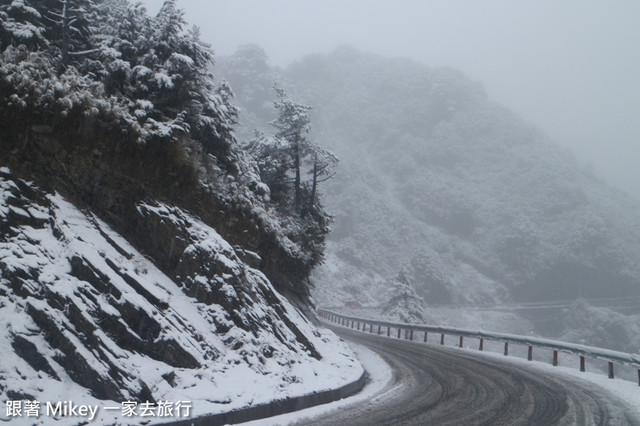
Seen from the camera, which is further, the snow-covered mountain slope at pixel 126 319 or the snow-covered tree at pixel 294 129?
the snow-covered tree at pixel 294 129

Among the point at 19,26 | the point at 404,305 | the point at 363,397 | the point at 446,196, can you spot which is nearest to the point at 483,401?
the point at 363,397

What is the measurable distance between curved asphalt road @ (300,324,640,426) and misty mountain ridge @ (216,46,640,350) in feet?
134

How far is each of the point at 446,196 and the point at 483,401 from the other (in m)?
104

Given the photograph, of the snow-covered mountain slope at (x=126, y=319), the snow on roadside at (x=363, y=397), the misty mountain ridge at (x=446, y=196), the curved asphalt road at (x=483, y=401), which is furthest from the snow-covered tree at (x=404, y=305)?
the snow-covered mountain slope at (x=126, y=319)

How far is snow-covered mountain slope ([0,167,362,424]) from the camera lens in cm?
561

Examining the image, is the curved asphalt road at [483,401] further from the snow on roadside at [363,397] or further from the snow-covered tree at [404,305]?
the snow-covered tree at [404,305]

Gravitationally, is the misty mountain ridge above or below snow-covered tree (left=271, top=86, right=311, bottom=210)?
above

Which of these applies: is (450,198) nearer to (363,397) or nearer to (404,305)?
(404,305)

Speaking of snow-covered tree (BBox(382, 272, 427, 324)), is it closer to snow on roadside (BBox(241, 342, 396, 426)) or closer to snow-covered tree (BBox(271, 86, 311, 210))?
snow-covered tree (BBox(271, 86, 311, 210))

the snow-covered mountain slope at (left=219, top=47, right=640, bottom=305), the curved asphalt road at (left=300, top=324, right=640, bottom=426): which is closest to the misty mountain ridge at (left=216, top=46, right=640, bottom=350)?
the snow-covered mountain slope at (left=219, top=47, right=640, bottom=305)

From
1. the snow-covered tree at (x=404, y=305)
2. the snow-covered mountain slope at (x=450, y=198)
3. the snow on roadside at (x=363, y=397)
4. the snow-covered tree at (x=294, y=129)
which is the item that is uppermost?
the snow-covered mountain slope at (x=450, y=198)

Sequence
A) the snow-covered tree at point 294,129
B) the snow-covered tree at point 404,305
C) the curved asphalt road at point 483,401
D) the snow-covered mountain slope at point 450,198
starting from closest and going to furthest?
the curved asphalt road at point 483,401 → the snow-covered tree at point 294,129 → the snow-covered tree at point 404,305 → the snow-covered mountain slope at point 450,198

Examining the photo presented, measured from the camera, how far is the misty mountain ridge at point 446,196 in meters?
85.9

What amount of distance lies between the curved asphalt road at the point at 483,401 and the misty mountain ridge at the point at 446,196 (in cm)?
4090
